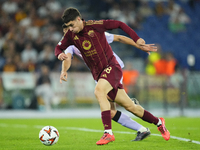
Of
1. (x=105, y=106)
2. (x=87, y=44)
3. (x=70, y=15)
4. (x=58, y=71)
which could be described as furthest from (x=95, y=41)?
(x=58, y=71)

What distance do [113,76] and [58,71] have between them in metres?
9.64

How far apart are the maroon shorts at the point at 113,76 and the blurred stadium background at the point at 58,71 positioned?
818cm

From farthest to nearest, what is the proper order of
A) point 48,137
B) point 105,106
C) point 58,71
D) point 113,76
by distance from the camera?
1. point 58,71
2. point 113,76
3. point 105,106
4. point 48,137

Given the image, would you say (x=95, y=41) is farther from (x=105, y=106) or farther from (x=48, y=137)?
(x=48, y=137)

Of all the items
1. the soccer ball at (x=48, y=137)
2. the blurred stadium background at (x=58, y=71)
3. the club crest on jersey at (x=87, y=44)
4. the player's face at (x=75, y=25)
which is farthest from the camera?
the blurred stadium background at (x=58, y=71)

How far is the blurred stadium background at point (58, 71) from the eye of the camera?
552 inches

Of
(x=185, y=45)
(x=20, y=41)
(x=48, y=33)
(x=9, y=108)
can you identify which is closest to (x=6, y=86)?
(x=9, y=108)

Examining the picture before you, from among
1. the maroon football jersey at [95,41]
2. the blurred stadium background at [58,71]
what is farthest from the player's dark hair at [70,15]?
the blurred stadium background at [58,71]

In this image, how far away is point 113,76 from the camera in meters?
5.21

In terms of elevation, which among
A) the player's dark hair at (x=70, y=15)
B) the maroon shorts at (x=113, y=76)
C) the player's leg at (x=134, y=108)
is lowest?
the player's leg at (x=134, y=108)

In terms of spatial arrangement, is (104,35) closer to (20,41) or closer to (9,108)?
(9,108)

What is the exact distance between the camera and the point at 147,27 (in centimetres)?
1917

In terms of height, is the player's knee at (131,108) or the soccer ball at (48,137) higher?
the player's knee at (131,108)

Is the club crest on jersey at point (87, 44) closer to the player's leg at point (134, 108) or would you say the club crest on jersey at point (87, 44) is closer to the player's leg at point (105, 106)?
the player's leg at point (105, 106)
